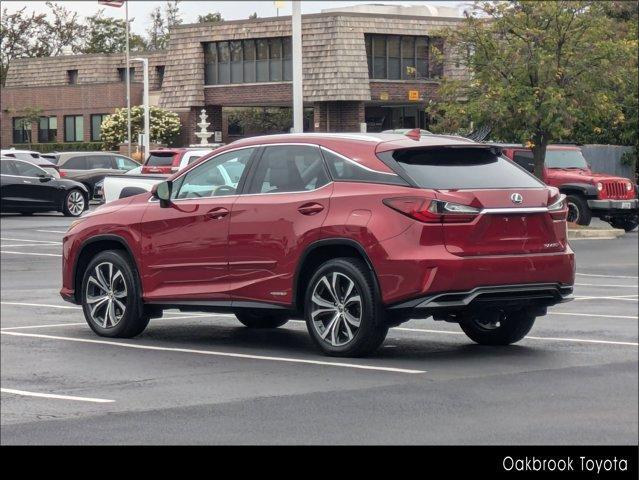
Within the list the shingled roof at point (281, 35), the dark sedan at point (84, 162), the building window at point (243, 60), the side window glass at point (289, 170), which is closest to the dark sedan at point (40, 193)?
the shingled roof at point (281, 35)

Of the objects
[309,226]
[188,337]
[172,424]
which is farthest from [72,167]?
[309,226]

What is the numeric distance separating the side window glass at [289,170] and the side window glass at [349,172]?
28 millimetres

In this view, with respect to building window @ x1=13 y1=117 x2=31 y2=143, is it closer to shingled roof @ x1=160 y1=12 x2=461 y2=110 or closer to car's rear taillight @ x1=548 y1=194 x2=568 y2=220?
shingled roof @ x1=160 y1=12 x2=461 y2=110

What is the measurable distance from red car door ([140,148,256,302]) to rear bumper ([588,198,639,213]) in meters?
1.13

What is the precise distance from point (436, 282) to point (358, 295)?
0.45 meters

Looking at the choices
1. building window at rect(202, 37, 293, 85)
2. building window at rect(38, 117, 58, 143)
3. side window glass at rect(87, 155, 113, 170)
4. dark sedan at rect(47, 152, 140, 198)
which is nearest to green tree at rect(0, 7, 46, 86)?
building window at rect(202, 37, 293, 85)

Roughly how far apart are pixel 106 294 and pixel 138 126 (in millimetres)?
68535

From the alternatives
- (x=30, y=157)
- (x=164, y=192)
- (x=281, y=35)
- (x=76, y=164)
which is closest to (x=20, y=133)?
(x=30, y=157)

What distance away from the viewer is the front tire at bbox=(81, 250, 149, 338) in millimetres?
4734

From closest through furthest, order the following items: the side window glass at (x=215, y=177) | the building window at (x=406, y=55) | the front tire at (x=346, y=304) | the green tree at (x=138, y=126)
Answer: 1. the side window glass at (x=215, y=177)
2. the front tire at (x=346, y=304)
3. the building window at (x=406, y=55)
4. the green tree at (x=138, y=126)

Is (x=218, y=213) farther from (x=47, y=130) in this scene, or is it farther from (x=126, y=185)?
(x=47, y=130)

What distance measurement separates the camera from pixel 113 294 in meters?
5.10

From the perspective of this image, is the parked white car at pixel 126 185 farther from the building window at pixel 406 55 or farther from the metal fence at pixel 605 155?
the building window at pixel 406 55

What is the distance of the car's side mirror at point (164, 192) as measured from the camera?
4.15 m
